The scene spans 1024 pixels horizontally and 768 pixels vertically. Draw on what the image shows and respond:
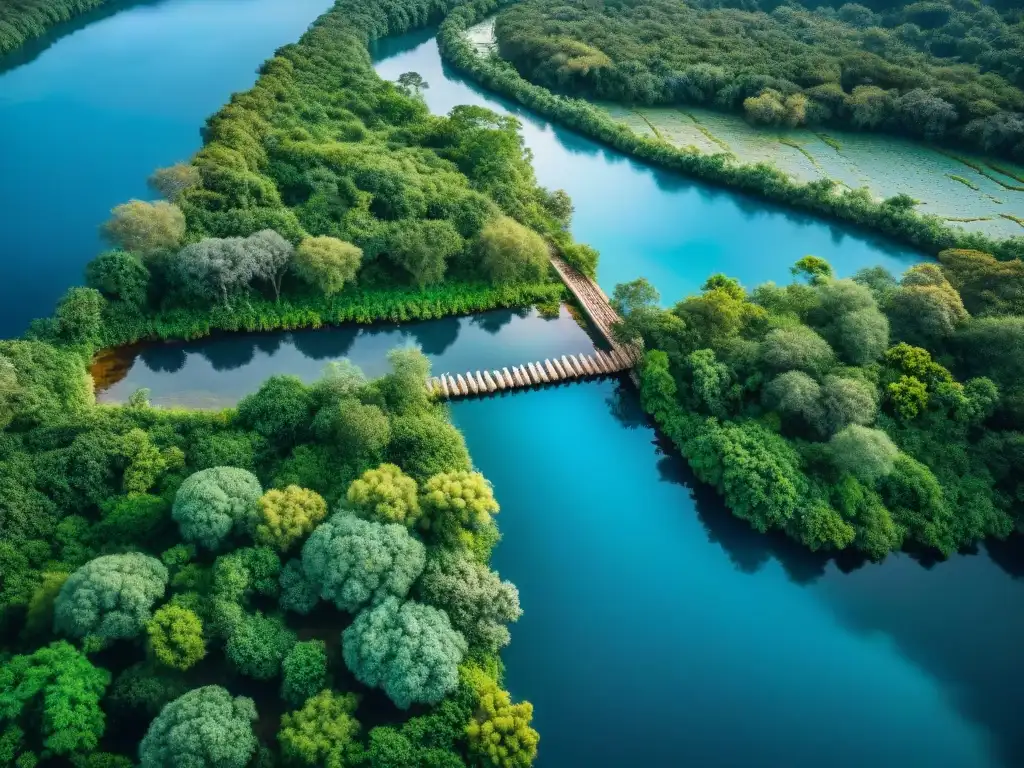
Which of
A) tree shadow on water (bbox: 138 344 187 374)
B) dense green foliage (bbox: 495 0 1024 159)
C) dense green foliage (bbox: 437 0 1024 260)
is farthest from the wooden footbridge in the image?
dense green foliage (bbox: 495 0 1024 159)

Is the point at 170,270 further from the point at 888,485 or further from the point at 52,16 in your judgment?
the point at 52,16

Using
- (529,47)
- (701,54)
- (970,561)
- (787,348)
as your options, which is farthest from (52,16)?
(970,561)

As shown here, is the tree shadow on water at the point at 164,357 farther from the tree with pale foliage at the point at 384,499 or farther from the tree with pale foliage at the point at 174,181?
the tree with pale foliage at the point at 384,499

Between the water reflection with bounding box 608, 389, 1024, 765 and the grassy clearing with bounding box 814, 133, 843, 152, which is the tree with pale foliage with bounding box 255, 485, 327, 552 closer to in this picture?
the water reflection with bounding box 608, 389, 1024, 765

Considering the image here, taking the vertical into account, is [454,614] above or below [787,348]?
below

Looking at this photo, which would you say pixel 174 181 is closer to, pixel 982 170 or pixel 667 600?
pixel 667 600

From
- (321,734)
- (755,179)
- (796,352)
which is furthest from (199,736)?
(755,179)
